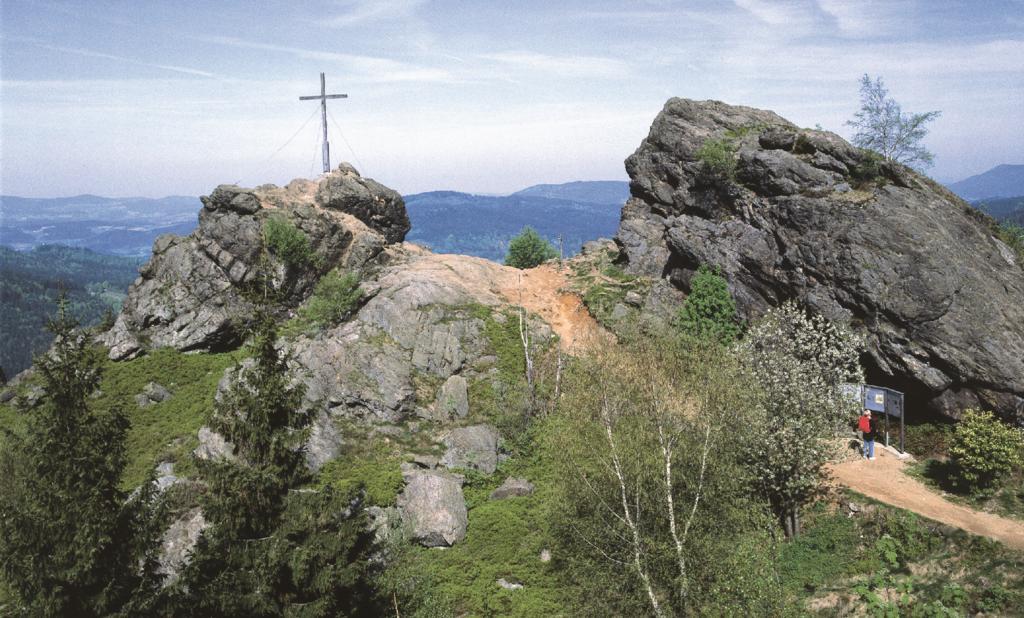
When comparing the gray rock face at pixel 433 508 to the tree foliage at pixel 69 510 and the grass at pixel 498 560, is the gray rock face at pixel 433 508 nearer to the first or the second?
the grass at pixel 498 560

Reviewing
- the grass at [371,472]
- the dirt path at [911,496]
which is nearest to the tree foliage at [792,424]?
the dirt path at [911,496]

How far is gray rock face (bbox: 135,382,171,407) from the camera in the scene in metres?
48.0

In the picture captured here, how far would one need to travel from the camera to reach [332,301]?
162 feet

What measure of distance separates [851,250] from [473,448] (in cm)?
3205

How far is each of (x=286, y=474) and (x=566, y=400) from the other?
752 inches

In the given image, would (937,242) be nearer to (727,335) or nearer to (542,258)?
(727,335)

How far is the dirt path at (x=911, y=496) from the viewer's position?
28438 mm

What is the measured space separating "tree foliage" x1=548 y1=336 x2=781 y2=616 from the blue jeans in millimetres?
10671

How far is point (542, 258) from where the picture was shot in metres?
80.1

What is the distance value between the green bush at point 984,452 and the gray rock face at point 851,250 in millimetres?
6021

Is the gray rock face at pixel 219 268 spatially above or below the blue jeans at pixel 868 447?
above

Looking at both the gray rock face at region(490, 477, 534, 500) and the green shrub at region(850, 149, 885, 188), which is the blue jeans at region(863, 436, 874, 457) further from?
the green shrub at region(850, 149, 885, 188)

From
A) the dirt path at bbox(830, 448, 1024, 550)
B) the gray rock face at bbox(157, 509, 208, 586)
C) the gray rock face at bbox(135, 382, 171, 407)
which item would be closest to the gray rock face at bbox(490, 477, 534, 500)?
the gray rock face at bbox(157, 509, 208, 586)

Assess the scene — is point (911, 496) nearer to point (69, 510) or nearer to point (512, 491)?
point (512, 491)
